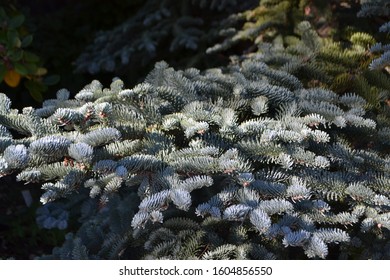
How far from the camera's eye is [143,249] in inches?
77.9

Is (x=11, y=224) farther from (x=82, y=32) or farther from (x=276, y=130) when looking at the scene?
(x=276, y=130)

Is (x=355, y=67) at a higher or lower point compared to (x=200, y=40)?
higher

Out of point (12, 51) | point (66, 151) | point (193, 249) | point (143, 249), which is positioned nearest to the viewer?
point (66, 151)

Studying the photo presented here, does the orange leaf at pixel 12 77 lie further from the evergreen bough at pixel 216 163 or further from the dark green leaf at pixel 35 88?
the evergreen bough at pixel 216 163

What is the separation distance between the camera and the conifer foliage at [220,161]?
1.52 metres

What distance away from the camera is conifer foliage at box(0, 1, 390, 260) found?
1.52 m

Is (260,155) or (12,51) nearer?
(260,155)

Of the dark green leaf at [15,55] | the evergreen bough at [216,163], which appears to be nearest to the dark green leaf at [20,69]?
the dark green leaf at [15,55]

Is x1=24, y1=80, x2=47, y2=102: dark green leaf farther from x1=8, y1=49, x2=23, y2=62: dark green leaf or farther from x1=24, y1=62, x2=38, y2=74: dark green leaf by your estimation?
x1=8, y1=49, x2=23, y2=62: dark green leaf

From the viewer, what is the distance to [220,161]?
61.3 inches

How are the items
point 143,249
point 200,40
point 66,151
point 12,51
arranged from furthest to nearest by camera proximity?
point 200,40 < point 12,51 < point 143,249 < point 66,151

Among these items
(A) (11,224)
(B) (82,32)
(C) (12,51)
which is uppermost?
(C) (12,51)
